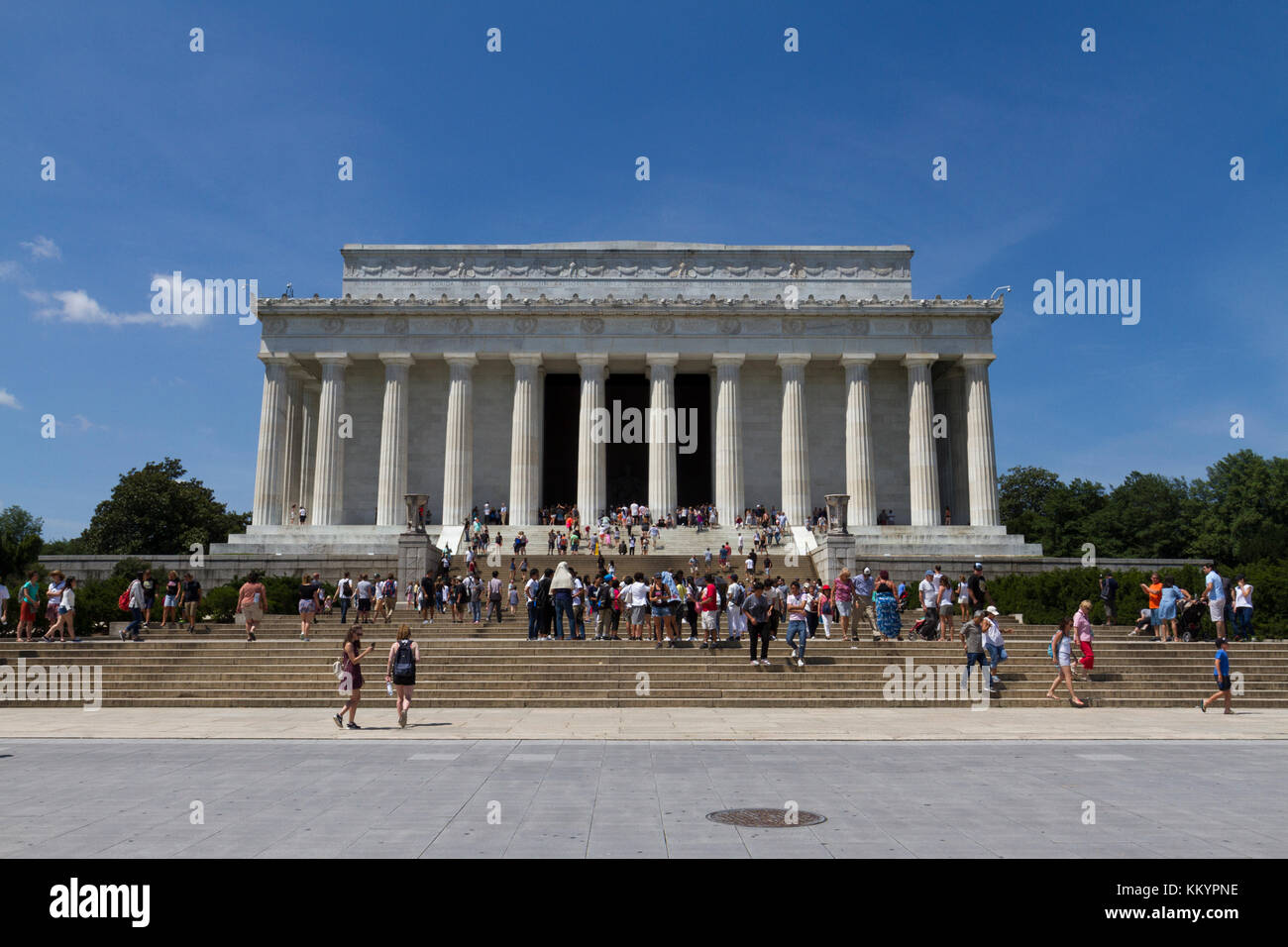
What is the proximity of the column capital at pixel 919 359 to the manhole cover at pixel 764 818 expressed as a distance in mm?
47764

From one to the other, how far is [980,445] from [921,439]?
3.20 meters

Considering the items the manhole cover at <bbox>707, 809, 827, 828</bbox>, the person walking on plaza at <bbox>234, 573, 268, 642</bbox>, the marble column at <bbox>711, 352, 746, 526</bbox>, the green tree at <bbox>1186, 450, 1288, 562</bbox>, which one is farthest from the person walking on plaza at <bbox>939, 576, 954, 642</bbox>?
the green tree at <bbox>1186, 450, 1288, 562</bbox>

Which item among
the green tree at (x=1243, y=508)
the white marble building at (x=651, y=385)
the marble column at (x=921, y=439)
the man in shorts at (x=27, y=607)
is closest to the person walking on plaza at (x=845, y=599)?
the man in shorts at (x=27, y=607)

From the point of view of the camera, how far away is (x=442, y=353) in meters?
54.7

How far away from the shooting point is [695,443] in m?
61.2

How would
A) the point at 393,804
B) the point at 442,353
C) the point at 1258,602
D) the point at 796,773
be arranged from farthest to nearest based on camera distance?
the point at 442,353, the point at 1258,602, the point at 796,773, the point at 393,804

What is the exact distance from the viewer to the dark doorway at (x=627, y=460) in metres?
64.1

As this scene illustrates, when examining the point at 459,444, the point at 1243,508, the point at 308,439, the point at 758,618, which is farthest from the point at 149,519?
the point at 1243,508

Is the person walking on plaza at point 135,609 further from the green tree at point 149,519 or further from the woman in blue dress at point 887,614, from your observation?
the green tree at point 149,519

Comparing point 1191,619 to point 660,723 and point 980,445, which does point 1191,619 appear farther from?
point 980,445
